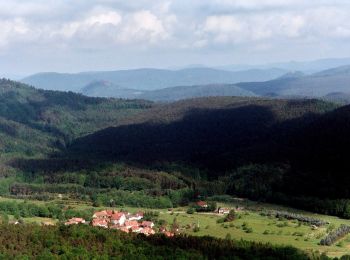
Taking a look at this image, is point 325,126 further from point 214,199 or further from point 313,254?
point 313,254

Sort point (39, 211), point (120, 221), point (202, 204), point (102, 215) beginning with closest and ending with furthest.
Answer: point (120, 221), point (102, 215), point (39, 211), point (202, 204)

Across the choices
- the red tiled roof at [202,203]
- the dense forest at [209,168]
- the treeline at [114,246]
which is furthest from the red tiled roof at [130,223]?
the dense forest at [209,168]

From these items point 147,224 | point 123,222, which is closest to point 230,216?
point 147,224

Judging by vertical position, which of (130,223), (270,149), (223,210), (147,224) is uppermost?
(270,149)

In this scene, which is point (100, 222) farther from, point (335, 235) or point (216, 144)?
point (216, 144)

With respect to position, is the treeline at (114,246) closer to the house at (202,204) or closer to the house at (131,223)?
the house at (131,223)

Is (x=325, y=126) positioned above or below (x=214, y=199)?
above

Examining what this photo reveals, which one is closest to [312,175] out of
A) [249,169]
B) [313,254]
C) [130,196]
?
[249,169]
